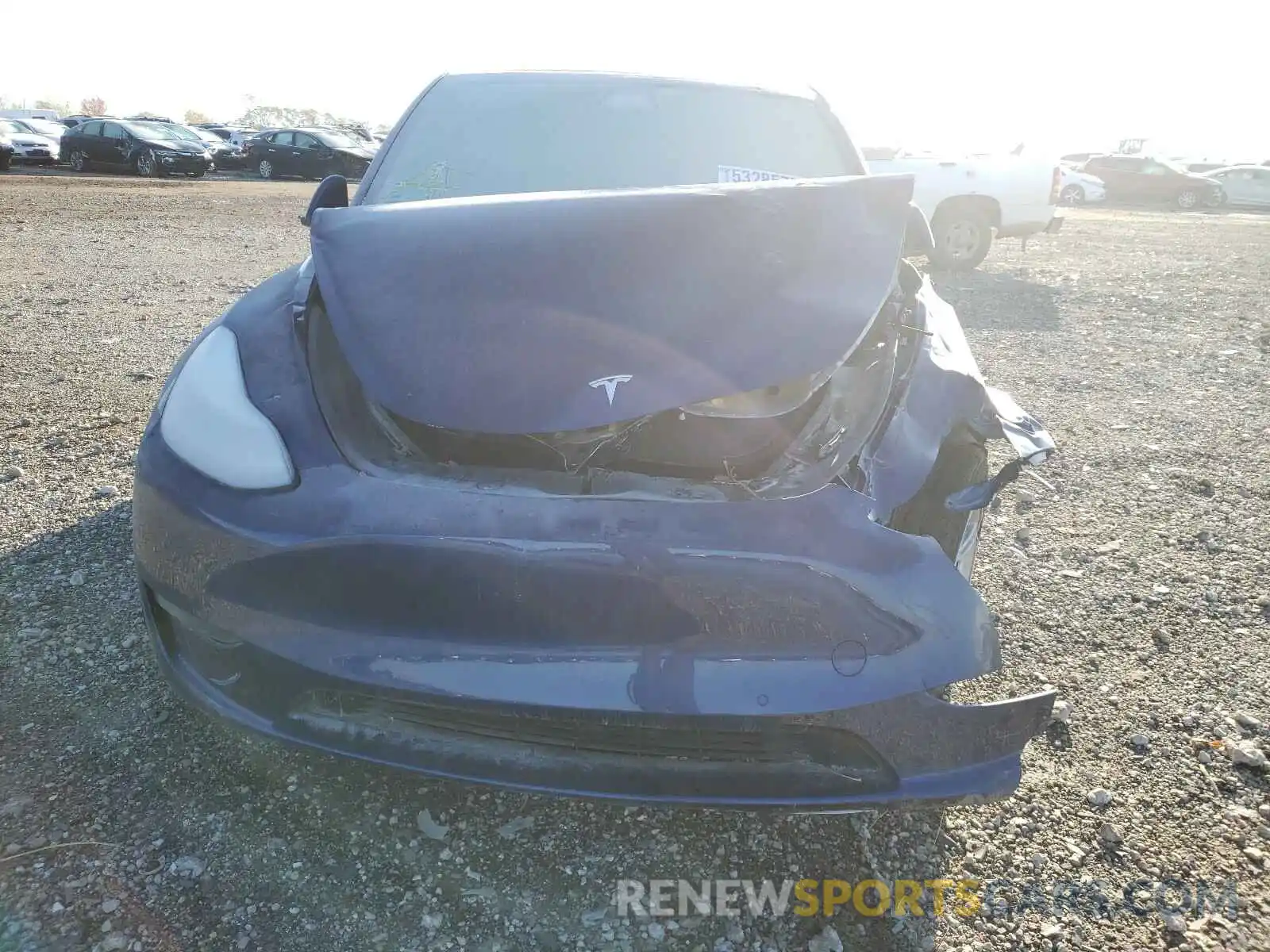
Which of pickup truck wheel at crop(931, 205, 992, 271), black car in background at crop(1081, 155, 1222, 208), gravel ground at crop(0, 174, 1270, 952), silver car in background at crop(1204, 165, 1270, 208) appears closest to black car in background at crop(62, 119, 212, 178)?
pickup truck wheel at crop(931, 205, 992, 271)

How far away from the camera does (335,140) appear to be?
22.3 meters

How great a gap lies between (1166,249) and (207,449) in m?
14.1

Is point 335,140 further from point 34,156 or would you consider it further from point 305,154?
point 34,156

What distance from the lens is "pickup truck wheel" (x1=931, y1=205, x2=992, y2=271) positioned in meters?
9.66

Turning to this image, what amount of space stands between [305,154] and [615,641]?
2404 cm

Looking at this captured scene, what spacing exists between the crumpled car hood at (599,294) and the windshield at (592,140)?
73cm

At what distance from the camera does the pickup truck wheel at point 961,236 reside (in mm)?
9656

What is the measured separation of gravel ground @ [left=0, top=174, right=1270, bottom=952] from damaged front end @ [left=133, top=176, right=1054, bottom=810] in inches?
12.5

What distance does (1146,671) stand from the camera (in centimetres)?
244

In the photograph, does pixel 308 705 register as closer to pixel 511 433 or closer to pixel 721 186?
pixel 511 433

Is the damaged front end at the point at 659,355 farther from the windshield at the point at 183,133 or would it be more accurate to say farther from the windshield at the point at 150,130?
the windshield at the point at 183,133

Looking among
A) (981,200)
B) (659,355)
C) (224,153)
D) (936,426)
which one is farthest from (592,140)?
(224,153)

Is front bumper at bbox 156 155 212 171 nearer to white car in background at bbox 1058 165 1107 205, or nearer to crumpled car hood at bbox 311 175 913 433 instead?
crumpled car hood at bbox 311 175 913 433

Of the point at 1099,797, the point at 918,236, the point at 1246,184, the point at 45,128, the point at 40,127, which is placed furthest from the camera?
the point at 45,128
